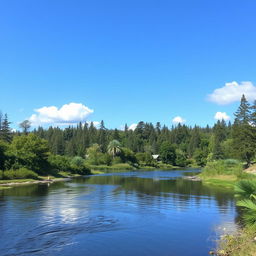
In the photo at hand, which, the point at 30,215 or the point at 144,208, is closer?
the point at 30,215

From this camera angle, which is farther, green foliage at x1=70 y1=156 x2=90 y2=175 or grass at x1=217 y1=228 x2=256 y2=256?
green foliage at x1=70 y1=156 x2=90 y2=175

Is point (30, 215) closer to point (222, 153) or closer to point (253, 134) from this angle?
point (253, 134)

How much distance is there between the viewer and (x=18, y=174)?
226ft

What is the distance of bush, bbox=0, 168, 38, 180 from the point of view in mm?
65319

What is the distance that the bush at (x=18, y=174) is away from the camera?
214ft

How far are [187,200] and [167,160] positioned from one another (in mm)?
147428

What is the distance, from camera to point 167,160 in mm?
185125

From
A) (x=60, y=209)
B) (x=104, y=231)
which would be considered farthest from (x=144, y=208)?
(x=104, y=231)

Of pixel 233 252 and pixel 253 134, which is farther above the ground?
pixel 253 134

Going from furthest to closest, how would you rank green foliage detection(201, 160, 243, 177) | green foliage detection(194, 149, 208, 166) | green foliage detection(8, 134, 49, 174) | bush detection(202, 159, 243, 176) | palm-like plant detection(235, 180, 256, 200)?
1. green foliage detection(194, 149, 208, 166)
2. green foliage detection(8, 134, 49, 174)
3. green foliage detection(201, 160, 243, 177)
4. bush detection(202, 159, 243, 176)
5. palm-like plant detection(235, 180, 256, 200)

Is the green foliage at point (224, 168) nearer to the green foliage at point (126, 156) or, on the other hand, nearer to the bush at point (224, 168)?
the bush at point (224, 168)

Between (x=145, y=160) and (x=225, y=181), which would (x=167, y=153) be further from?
(x=225, y=181)

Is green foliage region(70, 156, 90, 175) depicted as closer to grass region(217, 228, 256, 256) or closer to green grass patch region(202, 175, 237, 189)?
green grass patch region(202, 175, 237, 189)

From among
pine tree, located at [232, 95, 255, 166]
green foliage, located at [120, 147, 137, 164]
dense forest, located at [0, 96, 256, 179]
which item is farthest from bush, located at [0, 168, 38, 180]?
green foliage, located at [120, 147, 137, 164]
